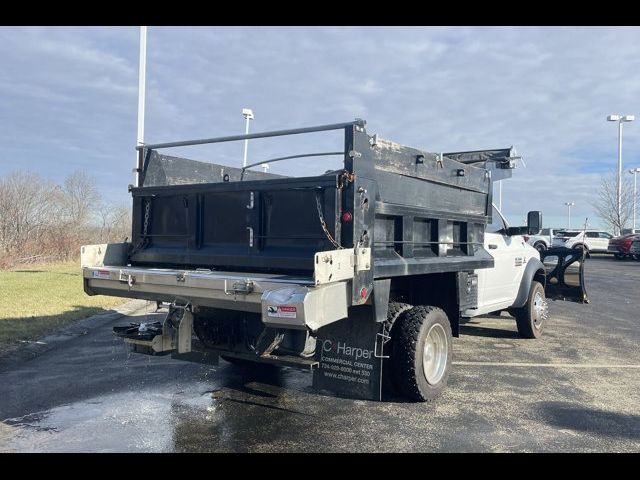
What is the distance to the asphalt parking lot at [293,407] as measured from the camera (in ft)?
13.3

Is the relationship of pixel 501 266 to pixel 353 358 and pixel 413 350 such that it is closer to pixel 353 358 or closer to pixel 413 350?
pixel 413 350

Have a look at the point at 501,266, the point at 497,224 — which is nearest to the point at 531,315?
the point at 501,266

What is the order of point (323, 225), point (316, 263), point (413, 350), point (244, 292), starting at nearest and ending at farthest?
point (316, 263) → point (244, 292) → point (323, 225) → point (413, 350)

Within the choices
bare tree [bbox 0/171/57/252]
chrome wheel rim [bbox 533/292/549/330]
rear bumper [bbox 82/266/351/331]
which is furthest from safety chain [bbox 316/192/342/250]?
bare tree [bbox 0/171/57/252]

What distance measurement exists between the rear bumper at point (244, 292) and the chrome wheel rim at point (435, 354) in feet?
5.06

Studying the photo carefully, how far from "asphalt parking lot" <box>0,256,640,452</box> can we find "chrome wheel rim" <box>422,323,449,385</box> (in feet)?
0.82

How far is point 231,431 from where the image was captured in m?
4.24

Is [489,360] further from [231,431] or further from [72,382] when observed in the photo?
[72,382]

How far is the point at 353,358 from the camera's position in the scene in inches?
174

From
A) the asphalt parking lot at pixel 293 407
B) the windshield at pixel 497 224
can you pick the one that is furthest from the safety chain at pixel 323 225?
the windshield at pixel 497 224

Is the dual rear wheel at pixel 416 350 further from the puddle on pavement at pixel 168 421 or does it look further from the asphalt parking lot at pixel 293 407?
the puddle on pavement at pixel 168 421

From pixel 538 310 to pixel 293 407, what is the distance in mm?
5063
